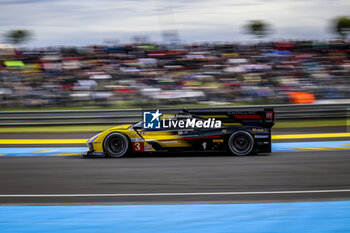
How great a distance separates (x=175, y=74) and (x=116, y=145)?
30.3ft

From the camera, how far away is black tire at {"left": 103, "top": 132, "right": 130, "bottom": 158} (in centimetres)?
861

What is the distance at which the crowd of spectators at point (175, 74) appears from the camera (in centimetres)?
1548

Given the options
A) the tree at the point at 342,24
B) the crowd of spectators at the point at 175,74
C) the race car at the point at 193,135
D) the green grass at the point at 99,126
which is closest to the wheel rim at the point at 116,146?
the race car at the point at 193,135

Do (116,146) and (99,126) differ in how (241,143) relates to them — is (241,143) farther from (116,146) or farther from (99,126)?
(99,126)

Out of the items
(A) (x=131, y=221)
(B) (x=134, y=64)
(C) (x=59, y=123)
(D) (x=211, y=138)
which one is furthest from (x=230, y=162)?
(B) (x=134, y=64)

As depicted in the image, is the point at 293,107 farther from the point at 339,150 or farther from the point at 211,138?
the point at 211,138

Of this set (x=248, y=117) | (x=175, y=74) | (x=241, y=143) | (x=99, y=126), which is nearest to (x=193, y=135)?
(x=241, y=143)

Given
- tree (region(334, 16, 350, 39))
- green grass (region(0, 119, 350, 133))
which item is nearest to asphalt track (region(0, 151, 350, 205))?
green grass (region(0, 119, 350, 133))

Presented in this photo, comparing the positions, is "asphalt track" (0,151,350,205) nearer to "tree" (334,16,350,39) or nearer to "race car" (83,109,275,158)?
"race car" (83,109,275,158)

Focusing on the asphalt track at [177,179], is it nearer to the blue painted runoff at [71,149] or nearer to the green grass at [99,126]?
the blue painted runoff at [71,149]

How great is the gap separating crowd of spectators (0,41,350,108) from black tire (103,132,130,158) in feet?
21.6

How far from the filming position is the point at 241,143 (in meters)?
8.60

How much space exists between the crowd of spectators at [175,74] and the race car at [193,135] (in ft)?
21.4

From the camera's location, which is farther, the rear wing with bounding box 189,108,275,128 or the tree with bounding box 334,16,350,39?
the tree with bounding box 334,16,350,39
